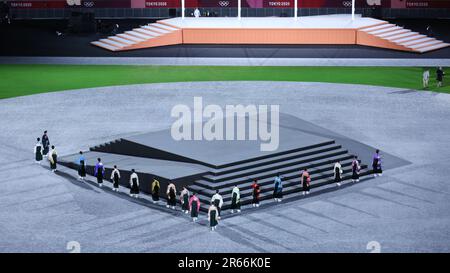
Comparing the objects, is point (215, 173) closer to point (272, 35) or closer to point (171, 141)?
point (171, 141)

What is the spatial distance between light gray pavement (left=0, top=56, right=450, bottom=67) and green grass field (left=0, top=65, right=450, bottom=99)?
5.71 ft

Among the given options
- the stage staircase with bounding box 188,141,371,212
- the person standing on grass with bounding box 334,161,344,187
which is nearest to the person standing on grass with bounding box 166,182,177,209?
the stage staircase with bounding box 188,141,371,212

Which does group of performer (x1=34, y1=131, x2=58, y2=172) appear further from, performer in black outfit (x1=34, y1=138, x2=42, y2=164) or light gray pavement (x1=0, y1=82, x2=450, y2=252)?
light gray pavement (x1=0, y1=82, x2=450, y2=252)

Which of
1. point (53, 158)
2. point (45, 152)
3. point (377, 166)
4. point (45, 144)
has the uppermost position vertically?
point (45, 144)

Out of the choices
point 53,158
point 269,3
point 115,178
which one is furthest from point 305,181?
point 269,3

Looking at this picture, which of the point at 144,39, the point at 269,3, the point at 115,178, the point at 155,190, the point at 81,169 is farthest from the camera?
the point at 269,3

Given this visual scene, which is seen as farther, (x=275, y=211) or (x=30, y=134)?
(x=30, y=134)

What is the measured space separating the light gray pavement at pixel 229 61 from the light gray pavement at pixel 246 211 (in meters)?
14.0

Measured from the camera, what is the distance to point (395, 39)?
68.4 meters

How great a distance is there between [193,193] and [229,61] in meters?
35.2

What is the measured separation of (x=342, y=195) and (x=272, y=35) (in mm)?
39579

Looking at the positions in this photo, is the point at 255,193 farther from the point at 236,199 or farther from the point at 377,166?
the point at 377,166

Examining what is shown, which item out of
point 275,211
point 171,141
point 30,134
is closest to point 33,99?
point 30,134

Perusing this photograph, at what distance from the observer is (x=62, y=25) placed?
81.5 m
